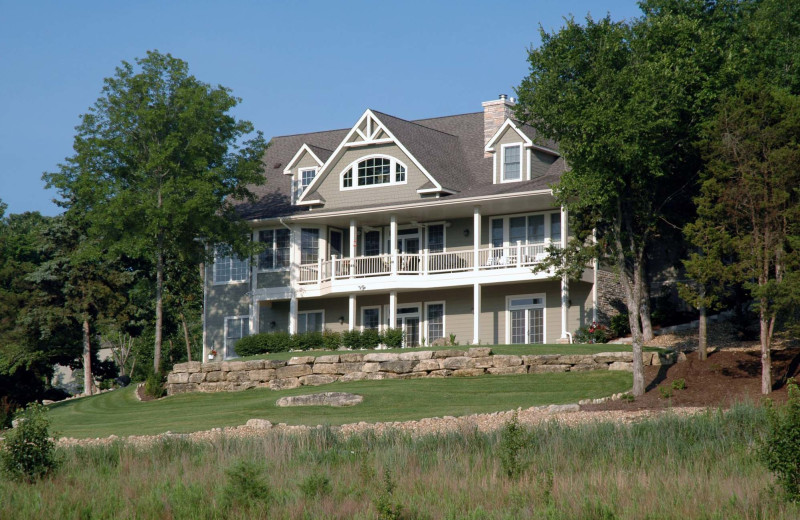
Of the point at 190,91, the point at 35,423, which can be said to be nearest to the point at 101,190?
the point at 190,91

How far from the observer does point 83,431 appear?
78.3 ft

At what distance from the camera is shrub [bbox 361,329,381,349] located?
31953mm

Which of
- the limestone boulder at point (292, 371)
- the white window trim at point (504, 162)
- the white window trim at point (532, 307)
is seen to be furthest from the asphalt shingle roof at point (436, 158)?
the limestone boulder at point (292, 371)

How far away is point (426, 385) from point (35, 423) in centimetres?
1315

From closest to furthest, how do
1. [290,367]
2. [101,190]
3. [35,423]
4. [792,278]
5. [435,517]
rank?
[435,517]
[35,423]
[792,278]
[290,367]
[101,190]

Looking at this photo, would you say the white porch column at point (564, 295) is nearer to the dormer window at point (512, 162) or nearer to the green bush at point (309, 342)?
the dormer window at point (512, 162)

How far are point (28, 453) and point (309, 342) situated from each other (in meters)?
18.5

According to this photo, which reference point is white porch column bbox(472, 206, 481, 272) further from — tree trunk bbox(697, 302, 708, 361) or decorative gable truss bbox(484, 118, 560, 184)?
tree trunk bbox(697, 302, 708, 361)

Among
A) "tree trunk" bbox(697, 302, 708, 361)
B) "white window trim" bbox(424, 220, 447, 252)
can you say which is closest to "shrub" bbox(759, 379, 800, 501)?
"tree trunk" bbox(697, 302, 708, 361)

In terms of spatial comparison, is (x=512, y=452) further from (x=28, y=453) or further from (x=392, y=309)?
(x=392, y=309)

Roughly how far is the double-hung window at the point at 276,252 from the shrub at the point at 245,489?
23.1 meters

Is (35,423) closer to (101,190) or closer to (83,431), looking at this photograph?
(83,431)

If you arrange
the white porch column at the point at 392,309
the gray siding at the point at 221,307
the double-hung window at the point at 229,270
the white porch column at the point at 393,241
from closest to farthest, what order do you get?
the white porch column at the point at 392,309
the white porch column at the point at 393,241
the gray siding at the point at 221,307
the double-hung window at the point at 229,270

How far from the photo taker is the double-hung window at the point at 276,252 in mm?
36000
